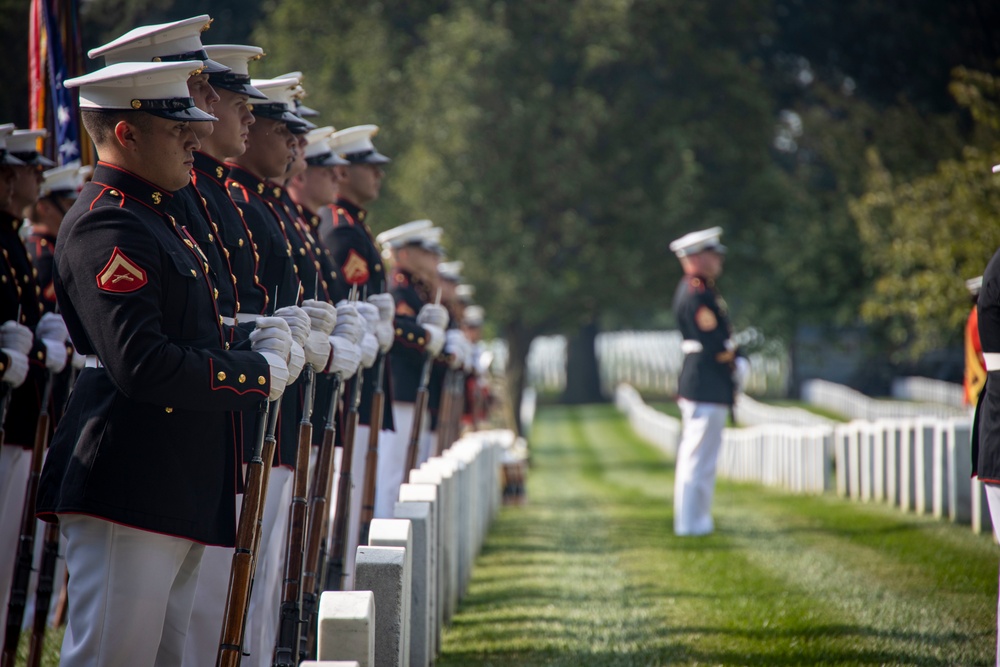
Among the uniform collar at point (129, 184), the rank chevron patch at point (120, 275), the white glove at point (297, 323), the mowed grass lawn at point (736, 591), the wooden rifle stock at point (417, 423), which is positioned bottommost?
the mowed grass lawn at point (736, 591)

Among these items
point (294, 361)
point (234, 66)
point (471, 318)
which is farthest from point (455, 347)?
point (471, 318)

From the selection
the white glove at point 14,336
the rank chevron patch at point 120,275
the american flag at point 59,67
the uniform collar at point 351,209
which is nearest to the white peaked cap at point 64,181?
the american flag at point 59,67

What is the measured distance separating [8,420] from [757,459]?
12.3 meters

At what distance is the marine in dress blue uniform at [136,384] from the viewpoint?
3404 millimetres

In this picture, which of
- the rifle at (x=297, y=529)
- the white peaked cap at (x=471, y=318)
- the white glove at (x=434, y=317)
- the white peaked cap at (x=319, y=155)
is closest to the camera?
the rifle at (x=297, y=529)

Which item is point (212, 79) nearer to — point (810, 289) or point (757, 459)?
point (757, 459)

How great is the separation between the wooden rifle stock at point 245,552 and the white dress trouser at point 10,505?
1.70 metres

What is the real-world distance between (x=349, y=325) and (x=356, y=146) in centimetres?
231

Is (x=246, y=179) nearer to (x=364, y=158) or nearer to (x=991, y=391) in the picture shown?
(x=364, y=158)

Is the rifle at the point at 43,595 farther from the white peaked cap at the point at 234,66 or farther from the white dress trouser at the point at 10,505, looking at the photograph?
the white peaked cap at the point at 234,66

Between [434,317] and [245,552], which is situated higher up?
[434,317]

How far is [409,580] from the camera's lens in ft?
14.1

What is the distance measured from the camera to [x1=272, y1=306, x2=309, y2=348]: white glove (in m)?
4.13

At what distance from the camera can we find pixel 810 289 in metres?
25.8
